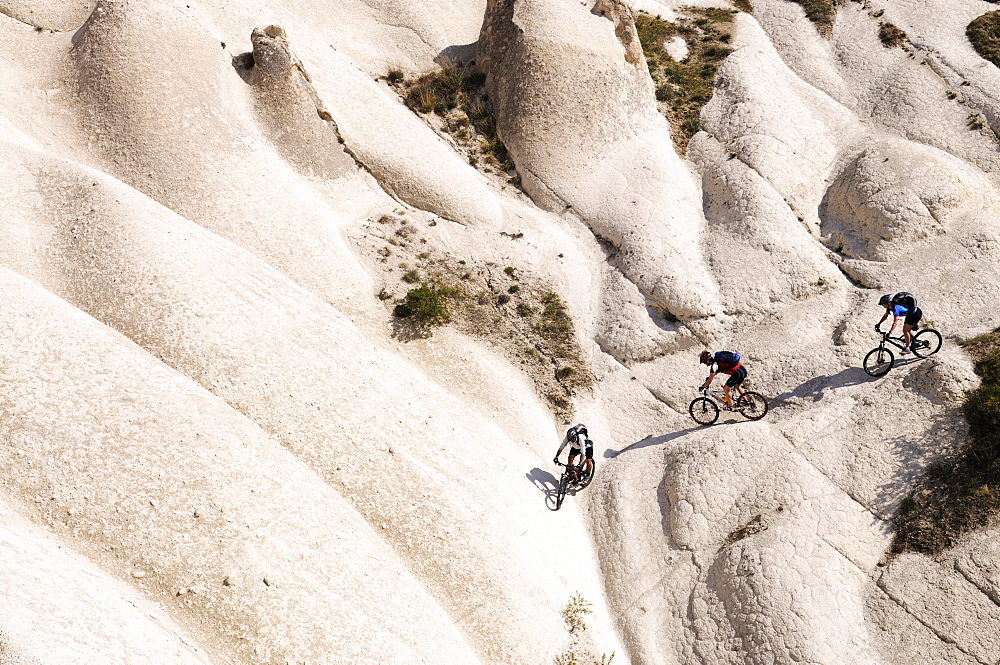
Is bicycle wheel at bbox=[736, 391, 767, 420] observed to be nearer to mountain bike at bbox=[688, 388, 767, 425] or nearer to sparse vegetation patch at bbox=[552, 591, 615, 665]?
mountain bike at bbox=[688, 388, 767, 425]

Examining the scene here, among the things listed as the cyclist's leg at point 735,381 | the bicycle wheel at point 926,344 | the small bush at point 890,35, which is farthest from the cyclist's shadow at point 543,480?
the small bush at point 890,35

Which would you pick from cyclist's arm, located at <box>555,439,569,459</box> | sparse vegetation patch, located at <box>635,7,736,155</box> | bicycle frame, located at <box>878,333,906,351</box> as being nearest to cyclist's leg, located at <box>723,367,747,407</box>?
bicycle frame, located at <box>878,333,906,351</box>

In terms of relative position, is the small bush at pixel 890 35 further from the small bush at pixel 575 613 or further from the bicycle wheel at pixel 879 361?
the small bush at pixel 575 613

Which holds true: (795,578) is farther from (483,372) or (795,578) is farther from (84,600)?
(84,600)

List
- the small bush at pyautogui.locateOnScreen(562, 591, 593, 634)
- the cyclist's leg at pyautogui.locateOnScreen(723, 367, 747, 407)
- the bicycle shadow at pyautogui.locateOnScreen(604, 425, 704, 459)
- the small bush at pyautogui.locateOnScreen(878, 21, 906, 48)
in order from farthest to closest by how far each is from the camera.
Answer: the small bush at pyautogui.locateOnScreen(878, 21, 906, 48) → the bicycle shadow at pyautogui.locateOnScreen(604, 425, 704, 459) → the cyclist's leg at pyautogui.locateOnScreen(723, 367, 747, 407) → the small bush at pyautogui.locateOnScreen(562, 591, 593, 634)

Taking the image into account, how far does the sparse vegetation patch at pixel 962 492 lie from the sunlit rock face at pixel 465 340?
0.45 m

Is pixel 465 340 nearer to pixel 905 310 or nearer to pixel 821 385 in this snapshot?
pixel 821 385

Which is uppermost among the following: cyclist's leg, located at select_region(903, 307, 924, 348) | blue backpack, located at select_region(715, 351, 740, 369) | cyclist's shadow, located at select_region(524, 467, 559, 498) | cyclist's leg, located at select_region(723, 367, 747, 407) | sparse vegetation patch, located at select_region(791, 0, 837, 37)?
sparse vegetation patch, located at select_region(791, 0, 837, 37)

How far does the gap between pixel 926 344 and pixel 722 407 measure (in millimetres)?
6474

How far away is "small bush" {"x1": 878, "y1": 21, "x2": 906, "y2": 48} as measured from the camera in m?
31.5

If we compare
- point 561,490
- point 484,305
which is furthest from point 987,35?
point 561,490

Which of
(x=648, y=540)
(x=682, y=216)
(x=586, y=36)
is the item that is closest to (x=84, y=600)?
(x=648, y=540)

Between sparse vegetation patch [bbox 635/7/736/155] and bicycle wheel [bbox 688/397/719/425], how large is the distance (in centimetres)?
1362

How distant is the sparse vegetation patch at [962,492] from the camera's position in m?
16.0
